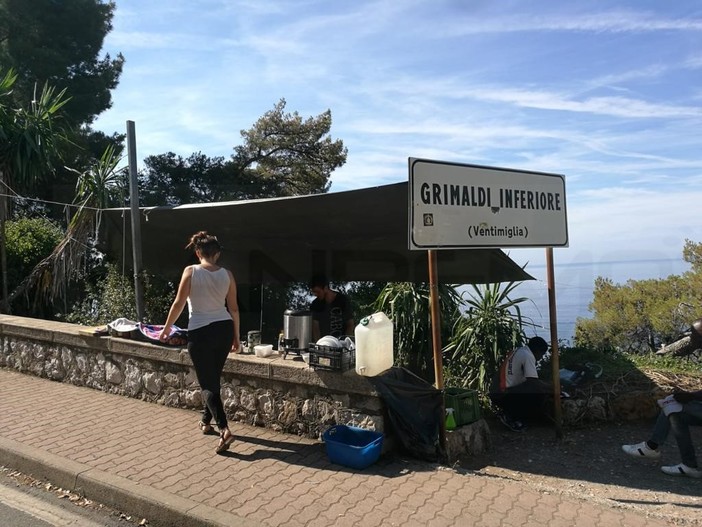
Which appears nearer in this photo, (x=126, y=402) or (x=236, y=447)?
(x=236, y=447)

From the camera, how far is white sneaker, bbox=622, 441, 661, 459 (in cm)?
488

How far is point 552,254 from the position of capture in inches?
202

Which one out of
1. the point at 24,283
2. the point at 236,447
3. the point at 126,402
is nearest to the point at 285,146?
the point at 24,283

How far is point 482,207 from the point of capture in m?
4.58

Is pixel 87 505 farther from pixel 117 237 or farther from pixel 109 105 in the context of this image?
pixel 109 105

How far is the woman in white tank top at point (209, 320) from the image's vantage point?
4.50 meters

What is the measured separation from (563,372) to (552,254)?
1.96 meters

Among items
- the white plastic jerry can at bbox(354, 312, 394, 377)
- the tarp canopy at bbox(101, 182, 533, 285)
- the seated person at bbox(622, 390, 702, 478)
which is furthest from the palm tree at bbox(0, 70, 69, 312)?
the seated person at bbox(622, 390, 702, 478)

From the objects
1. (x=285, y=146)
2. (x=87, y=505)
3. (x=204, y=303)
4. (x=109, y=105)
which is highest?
(x=109, y=105)

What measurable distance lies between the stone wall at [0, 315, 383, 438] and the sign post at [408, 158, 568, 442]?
815 millimetres

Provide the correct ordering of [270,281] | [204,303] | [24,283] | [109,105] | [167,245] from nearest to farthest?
[204,303]
[167,245]
[270,281]
[24,283]
[109,105]

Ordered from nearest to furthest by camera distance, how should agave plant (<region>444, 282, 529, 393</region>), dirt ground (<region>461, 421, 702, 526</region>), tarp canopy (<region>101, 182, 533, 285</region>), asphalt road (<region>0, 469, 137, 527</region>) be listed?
asphalt road (<region>0, 469, 137, 527</region>) < dirt ground (<region>461, 421, 702, 526</region>) < tarp canopy (<region>101, 182, 533, 285</region>) < agave plant (<region>444, 282, 529, 393</region>)

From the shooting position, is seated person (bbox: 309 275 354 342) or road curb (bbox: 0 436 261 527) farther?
seated person (bbox: 309 275 354 342)

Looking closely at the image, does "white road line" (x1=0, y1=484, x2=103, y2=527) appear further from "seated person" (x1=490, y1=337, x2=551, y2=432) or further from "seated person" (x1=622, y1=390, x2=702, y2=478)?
"seated person" (x1=622, y1=390, x2=702, y2=478)
